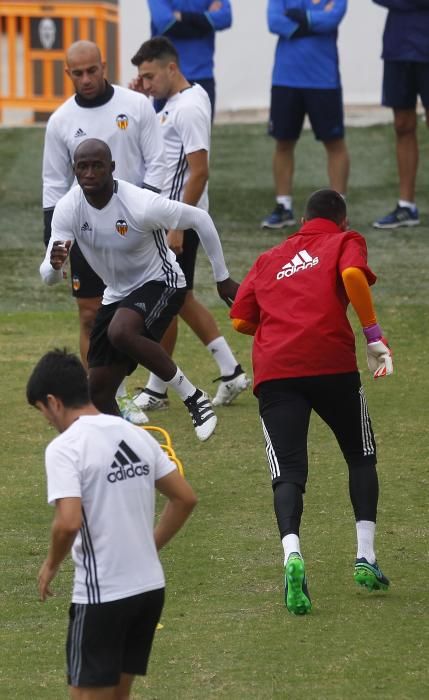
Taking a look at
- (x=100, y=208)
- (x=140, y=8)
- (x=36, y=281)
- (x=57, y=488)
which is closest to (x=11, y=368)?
(x=36, y=281)

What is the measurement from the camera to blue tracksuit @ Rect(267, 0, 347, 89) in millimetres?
13047

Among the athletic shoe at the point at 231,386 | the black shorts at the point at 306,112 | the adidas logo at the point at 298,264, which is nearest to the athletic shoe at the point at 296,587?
the adidas logo at the point at 298,264

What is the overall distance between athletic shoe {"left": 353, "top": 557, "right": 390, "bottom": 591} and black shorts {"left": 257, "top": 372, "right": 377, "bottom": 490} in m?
0.41

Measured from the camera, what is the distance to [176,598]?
21.1ft

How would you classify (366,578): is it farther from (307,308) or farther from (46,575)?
(46,575)

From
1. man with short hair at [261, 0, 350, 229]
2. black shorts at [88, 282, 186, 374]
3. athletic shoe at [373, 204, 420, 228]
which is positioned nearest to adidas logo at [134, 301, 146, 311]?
black shorts at [88, 282, 186, 374]

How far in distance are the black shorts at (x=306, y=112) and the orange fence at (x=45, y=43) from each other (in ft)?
22.1

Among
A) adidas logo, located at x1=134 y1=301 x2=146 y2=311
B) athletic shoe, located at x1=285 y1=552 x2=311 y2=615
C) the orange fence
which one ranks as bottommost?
the orange fence

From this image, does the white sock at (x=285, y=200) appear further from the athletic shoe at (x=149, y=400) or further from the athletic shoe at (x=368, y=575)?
the athletic shoe at (x=368, y=575)

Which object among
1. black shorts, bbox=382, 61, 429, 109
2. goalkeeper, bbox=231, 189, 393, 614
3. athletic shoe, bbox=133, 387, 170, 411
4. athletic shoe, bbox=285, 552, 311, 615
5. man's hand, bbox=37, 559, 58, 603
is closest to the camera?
man's hand, bbox=37, 559, 58, 603

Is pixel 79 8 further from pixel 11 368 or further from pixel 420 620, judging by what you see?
pixel 420 620

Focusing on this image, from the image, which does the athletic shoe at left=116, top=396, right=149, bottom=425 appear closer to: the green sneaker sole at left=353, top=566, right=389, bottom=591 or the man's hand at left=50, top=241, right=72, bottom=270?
the man's hand at left=50, top=241, right=72, bottom=270

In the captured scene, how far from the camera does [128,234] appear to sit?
7414 millimetres

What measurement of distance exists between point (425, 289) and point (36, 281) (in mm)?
3105
